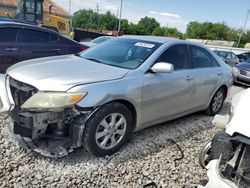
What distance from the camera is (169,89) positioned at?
3881 millimetres

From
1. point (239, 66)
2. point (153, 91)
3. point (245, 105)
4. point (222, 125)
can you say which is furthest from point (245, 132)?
point (239, 66)

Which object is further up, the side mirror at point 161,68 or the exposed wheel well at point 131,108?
the side mirror at point 161,68

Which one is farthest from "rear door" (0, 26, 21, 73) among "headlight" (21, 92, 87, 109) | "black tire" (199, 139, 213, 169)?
"black tire" (199, 139, 213, 169)

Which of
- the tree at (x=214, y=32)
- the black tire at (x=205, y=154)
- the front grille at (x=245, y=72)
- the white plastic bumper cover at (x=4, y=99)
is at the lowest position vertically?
the black tire at (x=205, y=154)

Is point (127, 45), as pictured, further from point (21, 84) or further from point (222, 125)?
point (222, 125)

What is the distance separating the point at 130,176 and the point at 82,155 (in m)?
0.69

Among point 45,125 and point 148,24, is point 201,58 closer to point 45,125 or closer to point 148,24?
point 45,125

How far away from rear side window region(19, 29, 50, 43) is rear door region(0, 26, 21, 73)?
17cm

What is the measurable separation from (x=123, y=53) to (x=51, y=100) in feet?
5.07

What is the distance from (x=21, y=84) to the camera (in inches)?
120

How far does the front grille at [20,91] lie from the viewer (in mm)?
2945

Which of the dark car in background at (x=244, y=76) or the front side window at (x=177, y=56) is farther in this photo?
the dark car in background at (x=244, y=76)

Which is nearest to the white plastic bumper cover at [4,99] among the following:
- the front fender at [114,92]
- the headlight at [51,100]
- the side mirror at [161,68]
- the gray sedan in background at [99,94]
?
the gray sedan in background at [99,94]

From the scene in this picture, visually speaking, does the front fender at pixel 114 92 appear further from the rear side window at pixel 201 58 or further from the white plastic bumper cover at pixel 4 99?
the rear side window at pixel 201 58
